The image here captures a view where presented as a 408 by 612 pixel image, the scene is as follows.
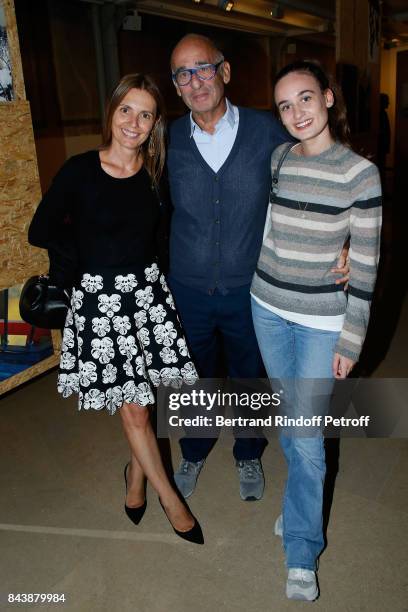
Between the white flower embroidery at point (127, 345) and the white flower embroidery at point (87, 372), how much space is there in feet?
0.39

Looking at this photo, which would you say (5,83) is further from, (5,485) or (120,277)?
(5,485)

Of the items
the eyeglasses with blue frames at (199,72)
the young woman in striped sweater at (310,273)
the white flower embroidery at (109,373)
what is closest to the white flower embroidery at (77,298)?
the white flower embroidery at (109,373)

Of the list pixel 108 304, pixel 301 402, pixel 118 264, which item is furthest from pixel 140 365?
pixel 301 402

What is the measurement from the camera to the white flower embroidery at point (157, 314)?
1.91 m

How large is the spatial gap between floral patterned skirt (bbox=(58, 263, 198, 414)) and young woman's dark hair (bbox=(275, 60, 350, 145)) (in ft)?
2.62

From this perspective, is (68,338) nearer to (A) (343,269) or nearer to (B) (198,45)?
(A) (343,269)

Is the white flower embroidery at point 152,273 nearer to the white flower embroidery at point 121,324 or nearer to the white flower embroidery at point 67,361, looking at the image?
the white flower embroidery at point 121,324

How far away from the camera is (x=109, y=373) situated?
1846 mm

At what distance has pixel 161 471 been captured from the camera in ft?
6.61

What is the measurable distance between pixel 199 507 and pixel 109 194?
1375mm

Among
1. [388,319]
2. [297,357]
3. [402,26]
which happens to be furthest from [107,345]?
[402,26]

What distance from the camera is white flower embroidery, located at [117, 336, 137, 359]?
184cm

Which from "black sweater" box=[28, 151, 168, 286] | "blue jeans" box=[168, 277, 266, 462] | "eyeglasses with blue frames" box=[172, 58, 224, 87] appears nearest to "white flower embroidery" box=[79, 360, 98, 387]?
"black sweater" box=[28, 151, 168, 286]

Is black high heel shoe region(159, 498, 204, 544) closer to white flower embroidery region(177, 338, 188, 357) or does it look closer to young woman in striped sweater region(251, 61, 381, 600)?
young woman in striped sweater region(251, 61, 381, 600)
